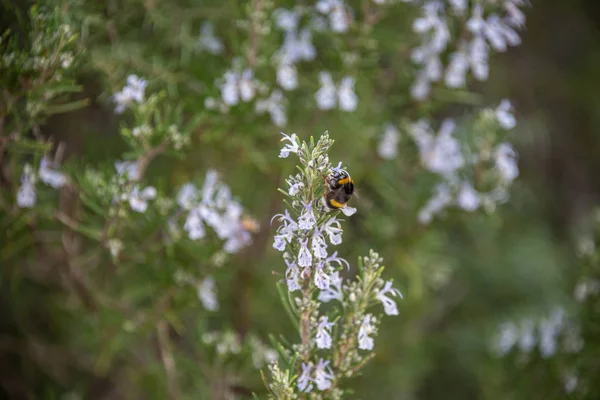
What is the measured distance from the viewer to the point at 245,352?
194cm

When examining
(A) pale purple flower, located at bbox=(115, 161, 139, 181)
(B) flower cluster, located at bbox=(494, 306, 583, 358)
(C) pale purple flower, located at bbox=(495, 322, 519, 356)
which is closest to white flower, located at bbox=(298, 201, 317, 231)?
(A) pale purple flower, located at bbox=(115, 161, 139, 181)

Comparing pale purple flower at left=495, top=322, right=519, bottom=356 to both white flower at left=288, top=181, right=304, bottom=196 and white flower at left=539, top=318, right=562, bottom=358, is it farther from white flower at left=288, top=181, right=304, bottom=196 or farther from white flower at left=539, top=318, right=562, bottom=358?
white flower at left=288, top=181, right=304, bottom=196

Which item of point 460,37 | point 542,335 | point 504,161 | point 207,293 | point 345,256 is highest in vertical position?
point 460,37

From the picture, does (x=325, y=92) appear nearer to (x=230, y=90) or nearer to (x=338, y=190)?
(x=230, y=90)

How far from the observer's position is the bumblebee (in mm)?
1344

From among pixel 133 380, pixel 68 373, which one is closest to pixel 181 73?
pixel 133 380

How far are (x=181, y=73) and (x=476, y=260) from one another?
2.60m

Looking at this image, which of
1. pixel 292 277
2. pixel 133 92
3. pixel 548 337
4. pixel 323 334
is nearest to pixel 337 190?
pixel 292 277

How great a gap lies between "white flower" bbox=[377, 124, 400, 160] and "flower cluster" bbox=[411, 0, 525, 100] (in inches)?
7.1

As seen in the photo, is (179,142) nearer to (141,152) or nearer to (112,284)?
(141,152)

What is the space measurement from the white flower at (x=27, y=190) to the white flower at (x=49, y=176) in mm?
45

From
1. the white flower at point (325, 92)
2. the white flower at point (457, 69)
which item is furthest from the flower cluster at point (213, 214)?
the white flower at point (457, 69)

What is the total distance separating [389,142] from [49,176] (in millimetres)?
1370

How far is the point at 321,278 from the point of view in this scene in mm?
1290
